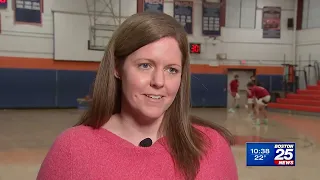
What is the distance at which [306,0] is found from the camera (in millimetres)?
15359

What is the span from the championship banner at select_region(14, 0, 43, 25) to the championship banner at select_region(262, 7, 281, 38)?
31.8 feet

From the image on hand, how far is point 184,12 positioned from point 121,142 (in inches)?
547

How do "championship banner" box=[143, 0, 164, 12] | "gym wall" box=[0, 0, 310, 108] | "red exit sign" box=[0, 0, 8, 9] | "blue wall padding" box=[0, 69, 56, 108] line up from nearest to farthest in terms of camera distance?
1. "red exit sign" box=[0, 0, 8, 9]
2. "blue wall padding" box=[0, 69, 56, 108]
3. "gym wall" box=[0, 0, 310, 108]
4. "championship banner" box=[143, 0, 164, 12]

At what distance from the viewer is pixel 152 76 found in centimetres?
107

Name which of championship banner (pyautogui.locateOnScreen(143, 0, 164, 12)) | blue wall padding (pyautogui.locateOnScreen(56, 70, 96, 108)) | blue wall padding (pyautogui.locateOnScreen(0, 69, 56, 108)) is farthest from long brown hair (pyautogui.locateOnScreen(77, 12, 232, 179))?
championship banner (pyautogui.locateOnScreen(143, 0, 164, 12))

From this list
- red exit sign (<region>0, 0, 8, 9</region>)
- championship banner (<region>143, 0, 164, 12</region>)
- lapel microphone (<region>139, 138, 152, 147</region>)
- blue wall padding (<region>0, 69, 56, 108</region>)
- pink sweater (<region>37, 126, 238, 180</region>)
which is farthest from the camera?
championship banner (<region>143, 0, 164, 12</region>)

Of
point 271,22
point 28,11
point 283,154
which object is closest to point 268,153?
point 283,154

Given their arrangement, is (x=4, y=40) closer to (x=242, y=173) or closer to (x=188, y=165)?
(x=242, y=173)

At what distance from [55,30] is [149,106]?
41.4ft

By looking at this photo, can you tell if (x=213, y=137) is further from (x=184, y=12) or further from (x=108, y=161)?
(x=184, y=12)

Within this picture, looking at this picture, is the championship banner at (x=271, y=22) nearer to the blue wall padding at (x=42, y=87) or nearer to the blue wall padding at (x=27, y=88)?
the blue wall padding at (x=42, y=87)

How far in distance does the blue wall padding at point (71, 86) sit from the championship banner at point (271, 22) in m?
8.16

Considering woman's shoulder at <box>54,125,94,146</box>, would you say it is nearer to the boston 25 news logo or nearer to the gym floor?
the gym floor

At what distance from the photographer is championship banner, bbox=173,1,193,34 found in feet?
47.2
